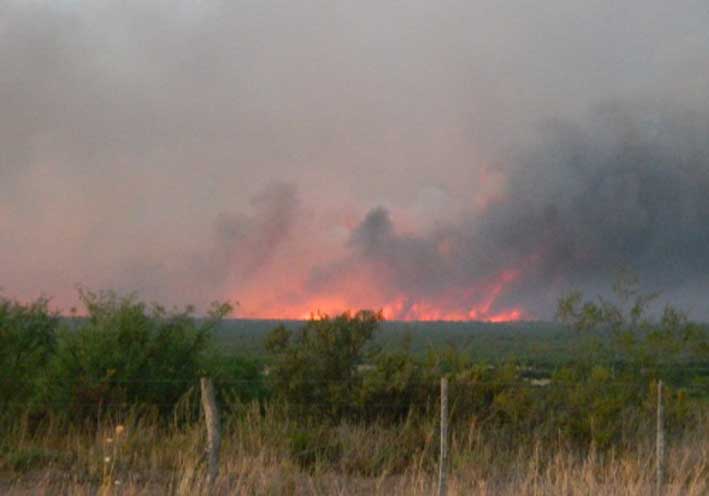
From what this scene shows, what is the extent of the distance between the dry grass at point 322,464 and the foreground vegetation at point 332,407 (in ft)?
0.17

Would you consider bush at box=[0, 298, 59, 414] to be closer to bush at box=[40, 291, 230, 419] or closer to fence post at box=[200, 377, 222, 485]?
bush at box=[40, 291, 230, 419]

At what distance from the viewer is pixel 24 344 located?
2177 centimetres

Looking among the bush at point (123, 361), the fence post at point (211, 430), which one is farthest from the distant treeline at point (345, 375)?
the fence post at point (211, 430)

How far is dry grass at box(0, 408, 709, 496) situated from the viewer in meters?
14.2

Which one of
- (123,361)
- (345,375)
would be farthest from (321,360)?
(123,361)

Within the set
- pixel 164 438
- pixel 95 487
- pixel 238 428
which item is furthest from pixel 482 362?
pixel 95 487

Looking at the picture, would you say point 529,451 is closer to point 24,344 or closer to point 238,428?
point 238,428

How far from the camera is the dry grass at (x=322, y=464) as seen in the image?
14.2m

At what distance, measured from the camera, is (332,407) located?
19984 millimetres

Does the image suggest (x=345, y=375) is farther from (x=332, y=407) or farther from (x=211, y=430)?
(x=211, y=430)

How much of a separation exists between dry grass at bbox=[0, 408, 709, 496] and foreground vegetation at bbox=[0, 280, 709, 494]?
0.05 metres

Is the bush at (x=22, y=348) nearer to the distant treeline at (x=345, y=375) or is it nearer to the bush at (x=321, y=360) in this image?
the distant treeline at (x=345, y=375)

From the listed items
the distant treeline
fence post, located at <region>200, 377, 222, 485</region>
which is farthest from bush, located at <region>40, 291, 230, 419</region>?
fence post, located at <region>200, 377, 222, 485</region>

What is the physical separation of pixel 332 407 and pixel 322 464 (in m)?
3.34
